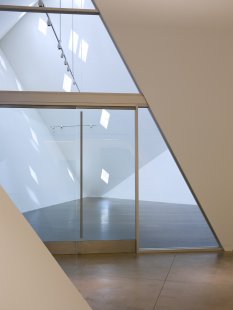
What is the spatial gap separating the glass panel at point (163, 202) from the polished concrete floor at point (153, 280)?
1.47 ft

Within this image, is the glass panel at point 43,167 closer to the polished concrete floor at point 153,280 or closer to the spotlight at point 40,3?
the polished concrete floor at point 153,280

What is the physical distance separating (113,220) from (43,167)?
5.00 feet

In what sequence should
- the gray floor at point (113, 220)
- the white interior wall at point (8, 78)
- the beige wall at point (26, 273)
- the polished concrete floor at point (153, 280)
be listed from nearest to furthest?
1. the beige wall at point (26, 273)
2. the polished concrete floor at point (153, 280)
3. the white interior wall at point (8, 78)
4. the gray floor at point (113, 220)

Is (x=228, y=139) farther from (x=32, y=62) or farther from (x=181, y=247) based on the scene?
(x=32, y=62)

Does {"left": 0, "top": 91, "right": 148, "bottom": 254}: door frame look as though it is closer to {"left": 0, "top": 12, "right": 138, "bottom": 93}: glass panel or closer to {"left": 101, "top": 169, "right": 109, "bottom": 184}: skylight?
{"left": 0, "top": 12, "right": 138, "bottom": 93}: glass panel

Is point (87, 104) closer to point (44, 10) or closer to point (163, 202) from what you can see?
point (44, 10)

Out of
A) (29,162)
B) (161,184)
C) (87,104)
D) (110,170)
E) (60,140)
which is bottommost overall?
(161,184)

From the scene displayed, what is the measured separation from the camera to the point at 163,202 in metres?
7.06

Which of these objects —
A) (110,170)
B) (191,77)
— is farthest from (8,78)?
(191,77)

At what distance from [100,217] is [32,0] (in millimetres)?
3942

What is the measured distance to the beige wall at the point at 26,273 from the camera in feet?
5.97

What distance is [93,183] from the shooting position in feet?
23.4

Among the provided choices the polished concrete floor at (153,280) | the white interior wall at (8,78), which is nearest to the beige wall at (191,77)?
the polished concrete floor at (153,280)

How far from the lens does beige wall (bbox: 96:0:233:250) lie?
22.9ft
